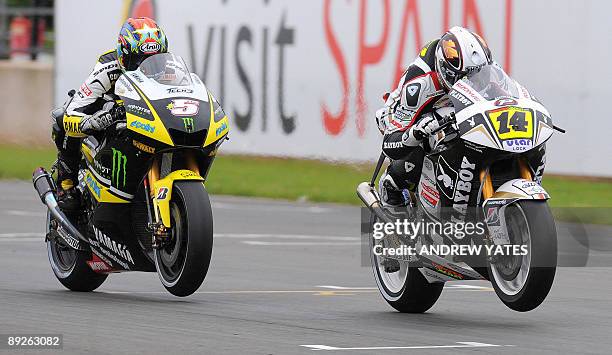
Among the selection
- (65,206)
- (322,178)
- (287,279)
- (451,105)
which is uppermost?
(451,105)

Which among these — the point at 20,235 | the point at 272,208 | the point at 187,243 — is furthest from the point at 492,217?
the point at 272,208

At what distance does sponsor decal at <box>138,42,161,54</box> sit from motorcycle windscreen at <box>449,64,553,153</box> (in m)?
2.32

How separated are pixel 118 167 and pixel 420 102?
2.11 meters

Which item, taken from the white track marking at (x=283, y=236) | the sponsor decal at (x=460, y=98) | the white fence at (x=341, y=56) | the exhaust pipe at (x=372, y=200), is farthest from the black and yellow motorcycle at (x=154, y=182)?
the white fence at (x=341, y=56)

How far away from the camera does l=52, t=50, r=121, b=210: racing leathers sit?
10.1 metres

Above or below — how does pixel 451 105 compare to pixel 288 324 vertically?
above

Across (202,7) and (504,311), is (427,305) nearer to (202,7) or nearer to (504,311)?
(504,311)

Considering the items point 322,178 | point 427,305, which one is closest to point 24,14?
point 322,178

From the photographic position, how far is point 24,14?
3478 cm

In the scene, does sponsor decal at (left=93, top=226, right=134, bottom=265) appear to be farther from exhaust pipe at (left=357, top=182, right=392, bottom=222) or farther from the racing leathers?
exhaust pipe at (left=357, top=182, right=392, bottom=222)

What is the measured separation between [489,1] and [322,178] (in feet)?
12.4

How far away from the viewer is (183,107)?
31.8 feet

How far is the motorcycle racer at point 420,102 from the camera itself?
9.01 metres

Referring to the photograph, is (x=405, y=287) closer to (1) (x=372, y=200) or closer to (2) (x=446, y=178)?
(1) (x=372, y=200)
